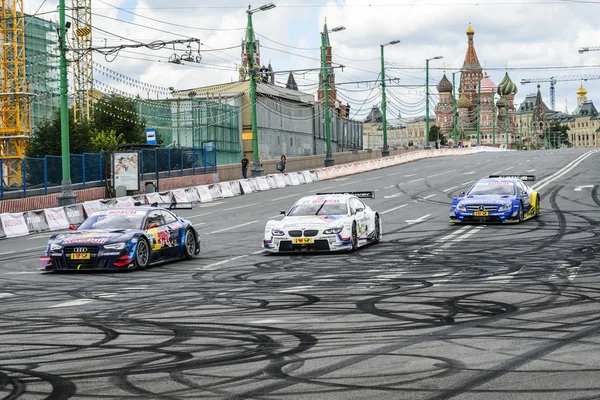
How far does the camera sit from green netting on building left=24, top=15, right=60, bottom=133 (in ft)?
323

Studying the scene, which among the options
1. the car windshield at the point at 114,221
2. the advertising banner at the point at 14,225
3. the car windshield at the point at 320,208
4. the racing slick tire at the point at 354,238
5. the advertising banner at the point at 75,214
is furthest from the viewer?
the advertising banner at the point at 75,214

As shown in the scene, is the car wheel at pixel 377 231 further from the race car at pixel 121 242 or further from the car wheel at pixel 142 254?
the car wheel at pixel 142 254

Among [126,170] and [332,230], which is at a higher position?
[126,170]

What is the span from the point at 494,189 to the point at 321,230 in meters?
8.95

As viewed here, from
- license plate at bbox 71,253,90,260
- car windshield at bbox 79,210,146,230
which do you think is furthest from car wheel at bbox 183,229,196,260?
license plate at bbox 71,253,90,260

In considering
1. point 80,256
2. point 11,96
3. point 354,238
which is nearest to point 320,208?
point 354,238

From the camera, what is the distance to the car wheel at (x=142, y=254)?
61.2 ft

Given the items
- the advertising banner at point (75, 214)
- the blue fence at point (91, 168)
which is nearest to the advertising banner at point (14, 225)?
the advertising banner at point (75, 214)

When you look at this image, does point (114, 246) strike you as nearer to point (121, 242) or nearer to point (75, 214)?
point (121, 242)

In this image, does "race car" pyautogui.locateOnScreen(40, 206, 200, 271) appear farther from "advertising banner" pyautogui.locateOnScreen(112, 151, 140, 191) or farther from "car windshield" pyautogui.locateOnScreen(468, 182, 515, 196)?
"advertising banner" pyautogui.locateOnScreen(112, 151, 140, 191)

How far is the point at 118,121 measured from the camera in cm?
8694

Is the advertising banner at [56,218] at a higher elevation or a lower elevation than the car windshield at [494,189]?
lower

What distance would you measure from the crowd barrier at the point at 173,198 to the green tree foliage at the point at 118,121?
23200 mm

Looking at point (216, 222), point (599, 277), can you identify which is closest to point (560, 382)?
point (599, 277)
